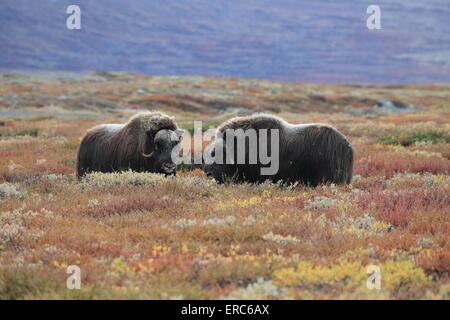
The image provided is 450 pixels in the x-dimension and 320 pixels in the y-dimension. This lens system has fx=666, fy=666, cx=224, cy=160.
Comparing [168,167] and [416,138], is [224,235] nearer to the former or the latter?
[168,167]

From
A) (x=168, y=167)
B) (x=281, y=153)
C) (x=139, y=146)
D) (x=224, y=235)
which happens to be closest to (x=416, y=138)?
(x=281, y=153)

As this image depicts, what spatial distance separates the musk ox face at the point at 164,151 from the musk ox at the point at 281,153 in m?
0.79

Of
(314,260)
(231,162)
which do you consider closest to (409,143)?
(231,162)

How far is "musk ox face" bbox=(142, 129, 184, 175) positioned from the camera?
13.3 m

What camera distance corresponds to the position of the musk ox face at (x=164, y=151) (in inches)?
523

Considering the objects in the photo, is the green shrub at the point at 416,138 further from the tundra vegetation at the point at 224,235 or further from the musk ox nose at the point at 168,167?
the musk ox nose at the point at 168,167

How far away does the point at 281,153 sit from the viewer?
1285 centimetres

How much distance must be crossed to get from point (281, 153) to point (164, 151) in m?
2.36

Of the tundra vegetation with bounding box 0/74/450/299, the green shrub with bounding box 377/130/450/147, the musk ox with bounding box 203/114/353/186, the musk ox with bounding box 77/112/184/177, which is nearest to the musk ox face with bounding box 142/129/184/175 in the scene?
the musk ox with bounding box 77/112/184/177

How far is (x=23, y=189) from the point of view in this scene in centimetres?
1251

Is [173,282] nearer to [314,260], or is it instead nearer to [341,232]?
[314,260]

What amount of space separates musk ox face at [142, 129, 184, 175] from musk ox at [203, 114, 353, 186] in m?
0.79
